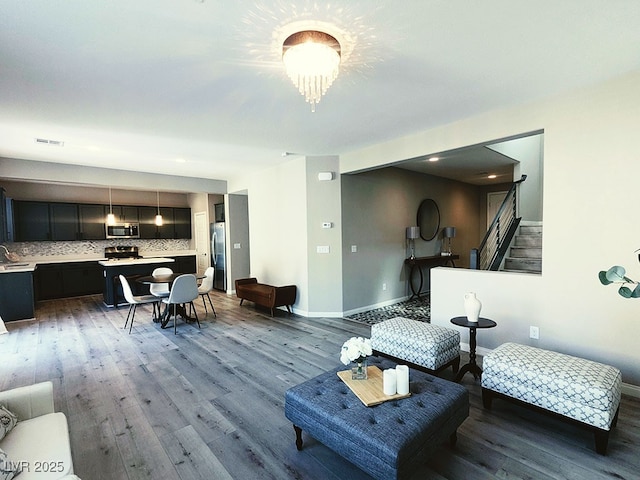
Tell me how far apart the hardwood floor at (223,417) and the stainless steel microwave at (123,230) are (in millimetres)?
3818

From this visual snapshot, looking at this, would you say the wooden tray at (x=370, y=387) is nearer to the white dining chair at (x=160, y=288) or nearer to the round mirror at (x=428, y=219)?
the white dining chair at (x=160, y=288)

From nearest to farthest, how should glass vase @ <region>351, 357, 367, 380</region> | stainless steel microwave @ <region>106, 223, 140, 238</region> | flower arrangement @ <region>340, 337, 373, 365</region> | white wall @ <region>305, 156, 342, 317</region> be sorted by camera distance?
flower arrangement @ <region>340, 337, 373, 365</region> → glass vase @ <region>351, 357, 367, 380</region> → white wall @ <region>305, 156, 342, 317</region> → stainless steel microwave @ <region>106, 223, 140, 238</region>

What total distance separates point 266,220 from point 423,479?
5176mm

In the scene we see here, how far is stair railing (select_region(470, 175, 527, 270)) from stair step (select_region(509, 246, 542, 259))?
17 cm

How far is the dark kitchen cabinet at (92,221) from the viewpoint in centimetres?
757

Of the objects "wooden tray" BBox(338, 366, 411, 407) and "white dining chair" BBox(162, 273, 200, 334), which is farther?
"white dining chair" BBox(162, 273, 200, 334)

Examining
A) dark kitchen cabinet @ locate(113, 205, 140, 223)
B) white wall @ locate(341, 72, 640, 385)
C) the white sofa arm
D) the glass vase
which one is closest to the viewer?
the white sofa arm

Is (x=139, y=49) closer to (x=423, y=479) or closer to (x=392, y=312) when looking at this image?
(x=423, y=479)

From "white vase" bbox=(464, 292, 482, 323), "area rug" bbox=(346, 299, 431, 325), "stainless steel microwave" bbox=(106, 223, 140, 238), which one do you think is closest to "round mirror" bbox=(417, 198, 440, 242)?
"area rug" bbox=(346, 299, 431, 325)

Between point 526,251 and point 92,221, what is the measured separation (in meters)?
9.46

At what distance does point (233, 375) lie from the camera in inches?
126

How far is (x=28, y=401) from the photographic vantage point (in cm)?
181

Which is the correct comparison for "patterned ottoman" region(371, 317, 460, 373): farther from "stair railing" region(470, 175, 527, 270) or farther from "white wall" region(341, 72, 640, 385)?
"stair railing" region(470, 175, 527, 270)

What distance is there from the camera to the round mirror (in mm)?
6785
